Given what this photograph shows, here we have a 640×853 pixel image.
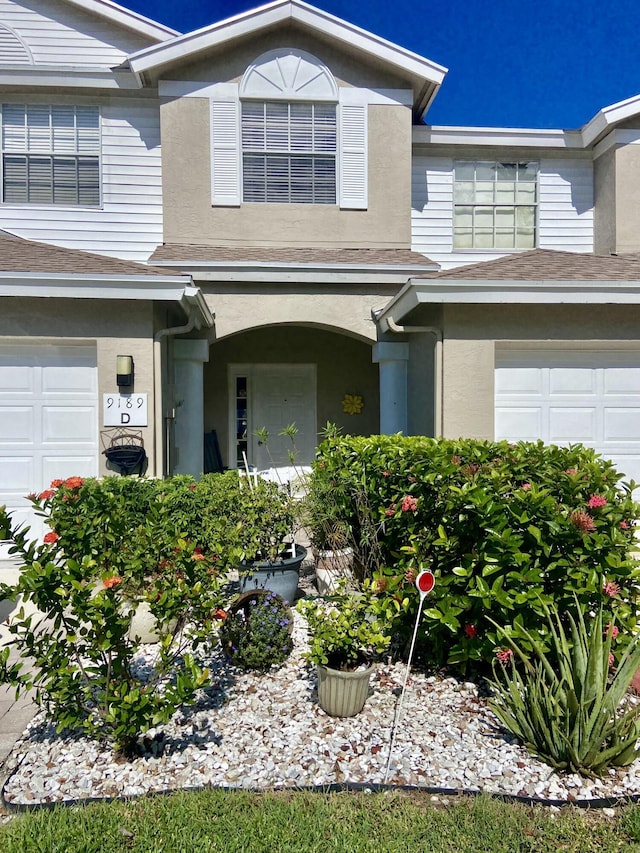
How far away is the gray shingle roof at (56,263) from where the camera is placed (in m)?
6.49

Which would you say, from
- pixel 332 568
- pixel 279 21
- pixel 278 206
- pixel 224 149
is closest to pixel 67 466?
pixel 332 568

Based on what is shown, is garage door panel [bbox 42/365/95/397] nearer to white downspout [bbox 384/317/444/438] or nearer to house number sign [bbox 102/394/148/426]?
house number sign [bbox 102/394/148/426]

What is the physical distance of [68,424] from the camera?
6.89 meters

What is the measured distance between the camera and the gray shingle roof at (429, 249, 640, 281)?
6.84 metres

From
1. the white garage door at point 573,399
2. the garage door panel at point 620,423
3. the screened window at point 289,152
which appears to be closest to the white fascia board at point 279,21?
the screened window at point 289,152

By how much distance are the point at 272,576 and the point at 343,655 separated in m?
1.70

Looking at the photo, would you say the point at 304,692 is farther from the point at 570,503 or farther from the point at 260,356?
the point at 260,356

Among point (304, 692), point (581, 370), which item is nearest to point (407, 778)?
point (304, 692)

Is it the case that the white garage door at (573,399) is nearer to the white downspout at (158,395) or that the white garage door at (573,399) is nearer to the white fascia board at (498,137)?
the white downspout at (158,395)

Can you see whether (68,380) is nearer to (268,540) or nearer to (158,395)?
(158,395)

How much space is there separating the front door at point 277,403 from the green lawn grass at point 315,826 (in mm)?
8396

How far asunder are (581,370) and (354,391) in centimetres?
475

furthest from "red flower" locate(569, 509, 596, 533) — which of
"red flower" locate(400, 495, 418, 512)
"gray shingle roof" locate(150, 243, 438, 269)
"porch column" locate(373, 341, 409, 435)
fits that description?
"gray shingle roof" locate(150, 243, 438, 269)

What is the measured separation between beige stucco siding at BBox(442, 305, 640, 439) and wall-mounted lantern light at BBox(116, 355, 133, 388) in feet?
12.7
